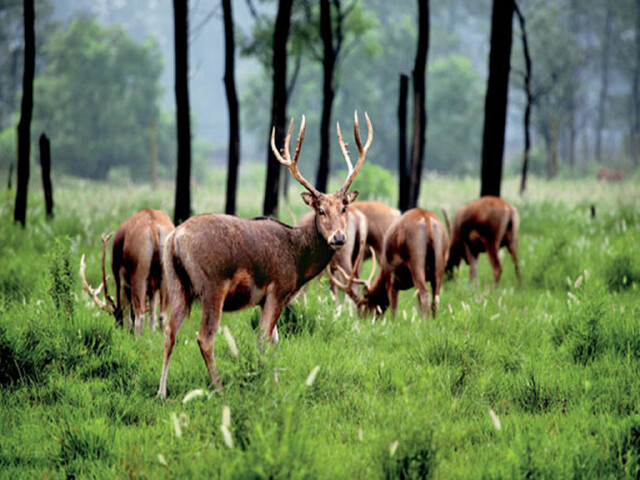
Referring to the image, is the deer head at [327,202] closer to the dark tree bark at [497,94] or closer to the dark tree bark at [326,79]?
the dark tree bark at [497,94]

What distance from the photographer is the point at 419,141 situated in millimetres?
14453

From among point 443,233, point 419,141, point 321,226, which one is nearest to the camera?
point 321,226

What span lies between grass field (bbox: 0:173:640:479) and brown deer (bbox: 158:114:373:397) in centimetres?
47

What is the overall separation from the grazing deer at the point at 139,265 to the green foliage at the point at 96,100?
40.6 meters

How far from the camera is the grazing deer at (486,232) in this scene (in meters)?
9.80

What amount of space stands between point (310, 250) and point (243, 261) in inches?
26.2

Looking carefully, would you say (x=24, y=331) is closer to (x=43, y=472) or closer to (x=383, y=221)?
(x=43, y=472)

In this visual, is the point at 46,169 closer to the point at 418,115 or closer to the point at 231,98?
the point at 231,98

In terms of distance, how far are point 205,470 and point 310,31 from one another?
61.8 ft

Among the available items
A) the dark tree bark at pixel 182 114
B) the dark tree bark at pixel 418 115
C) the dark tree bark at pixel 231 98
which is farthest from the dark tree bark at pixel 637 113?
the dark tree bark at pixel 182 114

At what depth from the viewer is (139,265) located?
236 inches

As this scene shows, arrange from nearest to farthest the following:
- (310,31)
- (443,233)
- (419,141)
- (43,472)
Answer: (43,472) < (443,233) < (419,141) < (310,31)

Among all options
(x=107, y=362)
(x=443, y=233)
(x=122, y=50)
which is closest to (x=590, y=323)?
(x=443, y=233)

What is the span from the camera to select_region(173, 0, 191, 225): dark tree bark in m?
11.9
